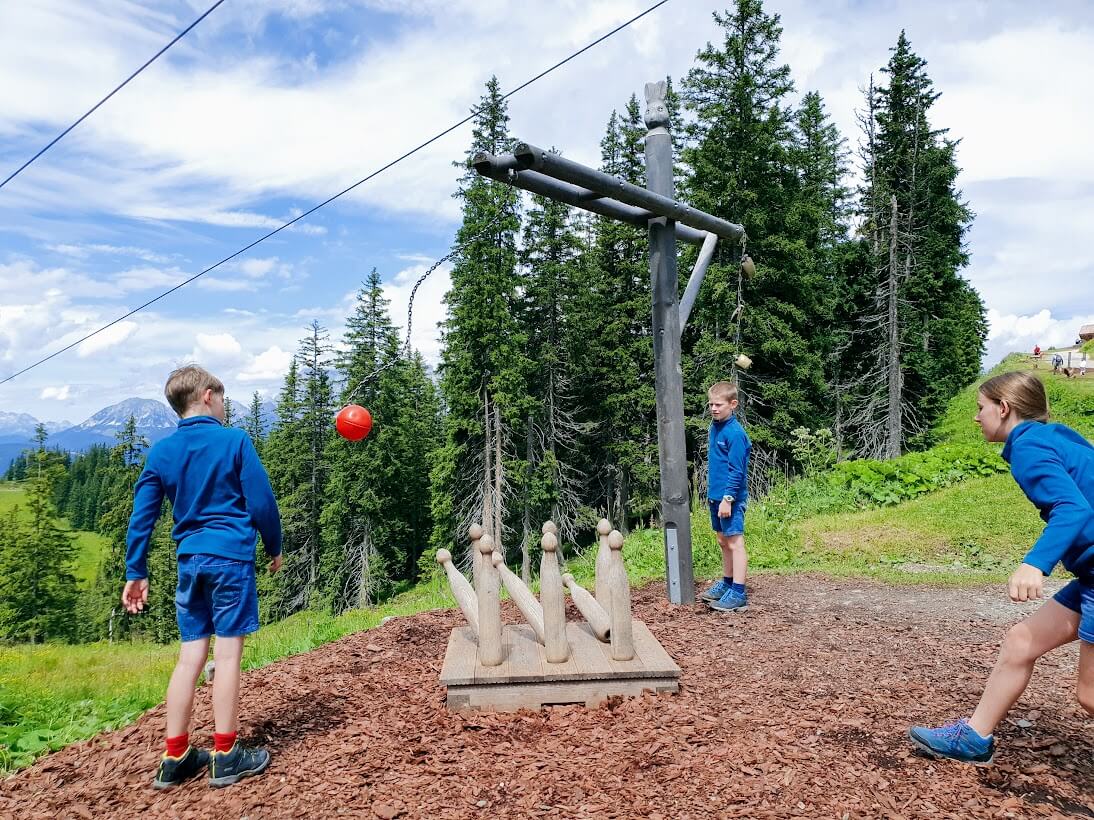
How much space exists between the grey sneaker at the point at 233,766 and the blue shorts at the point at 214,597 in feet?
1.84

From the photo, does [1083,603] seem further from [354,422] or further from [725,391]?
[354,422]

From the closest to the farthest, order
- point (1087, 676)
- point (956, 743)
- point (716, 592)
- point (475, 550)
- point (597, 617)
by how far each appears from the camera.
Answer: point (1087, 676), point (956, 743), point (475, 550), point (597, 617), point (716, 592)

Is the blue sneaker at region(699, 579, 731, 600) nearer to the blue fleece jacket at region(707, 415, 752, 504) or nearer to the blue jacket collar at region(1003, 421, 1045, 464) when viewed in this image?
the blue fleece jacket at region(707, 415, 752, 504)

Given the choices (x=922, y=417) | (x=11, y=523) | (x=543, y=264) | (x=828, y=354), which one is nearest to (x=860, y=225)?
(x=828, y=354)

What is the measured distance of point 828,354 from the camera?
1023 inches

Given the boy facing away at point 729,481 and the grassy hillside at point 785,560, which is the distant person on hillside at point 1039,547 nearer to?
the boy facing away at point 729,481

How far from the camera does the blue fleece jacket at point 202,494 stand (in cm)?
334

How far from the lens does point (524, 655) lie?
14.0 ft

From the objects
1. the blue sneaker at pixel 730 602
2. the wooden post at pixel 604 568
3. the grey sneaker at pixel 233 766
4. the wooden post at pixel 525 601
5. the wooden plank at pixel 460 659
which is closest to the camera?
the grey sneaker at pixel 233 766

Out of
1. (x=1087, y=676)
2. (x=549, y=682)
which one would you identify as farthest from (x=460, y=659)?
(x=1087, y=676)

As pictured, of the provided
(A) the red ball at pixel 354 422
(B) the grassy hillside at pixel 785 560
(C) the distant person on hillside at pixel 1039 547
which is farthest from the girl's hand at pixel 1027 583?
(A) the red ball at pixel 354 422

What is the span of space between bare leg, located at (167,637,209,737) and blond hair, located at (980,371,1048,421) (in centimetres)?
385

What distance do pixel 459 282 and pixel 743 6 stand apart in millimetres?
12783

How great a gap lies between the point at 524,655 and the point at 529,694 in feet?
1.19
